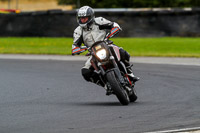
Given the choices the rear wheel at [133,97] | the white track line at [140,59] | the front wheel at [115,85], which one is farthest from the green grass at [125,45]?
the front wheel at [115,85]

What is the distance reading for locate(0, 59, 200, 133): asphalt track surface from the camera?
685 centimetres

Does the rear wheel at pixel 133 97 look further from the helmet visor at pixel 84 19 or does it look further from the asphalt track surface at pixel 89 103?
the helmet visor at pixel 84 19

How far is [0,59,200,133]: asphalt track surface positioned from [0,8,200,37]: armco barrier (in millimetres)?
11663

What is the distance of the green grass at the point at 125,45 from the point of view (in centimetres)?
2109

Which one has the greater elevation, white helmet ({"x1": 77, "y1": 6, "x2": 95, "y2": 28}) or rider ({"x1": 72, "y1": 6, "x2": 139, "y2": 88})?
white helmet ({"x1": 77, "y1": 6, "x2": 95, "y2": 28})

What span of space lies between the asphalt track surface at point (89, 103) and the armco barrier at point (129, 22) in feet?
38.3

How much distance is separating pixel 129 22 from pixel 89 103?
17764 mm

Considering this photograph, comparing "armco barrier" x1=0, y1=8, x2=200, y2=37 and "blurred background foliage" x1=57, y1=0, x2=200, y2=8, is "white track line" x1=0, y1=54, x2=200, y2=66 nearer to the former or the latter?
"armco barrier" x1=0, y1=8, x2=200, y2=37

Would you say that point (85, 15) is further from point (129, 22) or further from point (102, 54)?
point (129, 22)

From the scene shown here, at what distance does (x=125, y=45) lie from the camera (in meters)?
24.0

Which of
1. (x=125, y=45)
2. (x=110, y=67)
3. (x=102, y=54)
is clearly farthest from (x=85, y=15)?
(x=125, y=45)

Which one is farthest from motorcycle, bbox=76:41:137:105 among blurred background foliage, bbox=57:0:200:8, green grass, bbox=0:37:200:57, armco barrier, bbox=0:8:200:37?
blurred background foliage, bbox=57:0:200:8

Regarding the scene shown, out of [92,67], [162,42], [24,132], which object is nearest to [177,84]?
[92,67]

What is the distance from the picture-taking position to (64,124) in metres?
6.97
